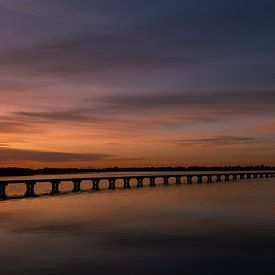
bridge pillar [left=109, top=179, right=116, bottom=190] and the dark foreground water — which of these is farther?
bridge pillar [left=109, top=179, right=116, bottom=190]

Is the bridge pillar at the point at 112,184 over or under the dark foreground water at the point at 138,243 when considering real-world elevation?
over

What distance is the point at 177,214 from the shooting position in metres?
37.3

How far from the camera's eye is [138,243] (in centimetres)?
2294

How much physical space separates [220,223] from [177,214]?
704 cm

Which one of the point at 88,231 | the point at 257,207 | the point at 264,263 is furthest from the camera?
the point at 257,207

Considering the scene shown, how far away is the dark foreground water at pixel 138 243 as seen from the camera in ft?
57.6

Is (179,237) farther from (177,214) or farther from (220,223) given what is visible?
(177,214)

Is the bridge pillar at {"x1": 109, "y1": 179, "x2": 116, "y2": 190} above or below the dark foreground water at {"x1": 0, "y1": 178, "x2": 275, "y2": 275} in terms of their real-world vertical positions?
above

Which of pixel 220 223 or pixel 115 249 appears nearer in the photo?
Answer: pixel 115 249

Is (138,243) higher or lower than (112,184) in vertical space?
lower

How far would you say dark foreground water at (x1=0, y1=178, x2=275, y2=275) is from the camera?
17545 millimetres

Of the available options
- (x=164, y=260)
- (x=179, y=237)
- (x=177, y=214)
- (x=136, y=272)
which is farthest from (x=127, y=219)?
(x=136, y=272)

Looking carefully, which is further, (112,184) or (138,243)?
(112,184)

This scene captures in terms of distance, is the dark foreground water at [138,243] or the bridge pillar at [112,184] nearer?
the dark foreground water at [138,243]
